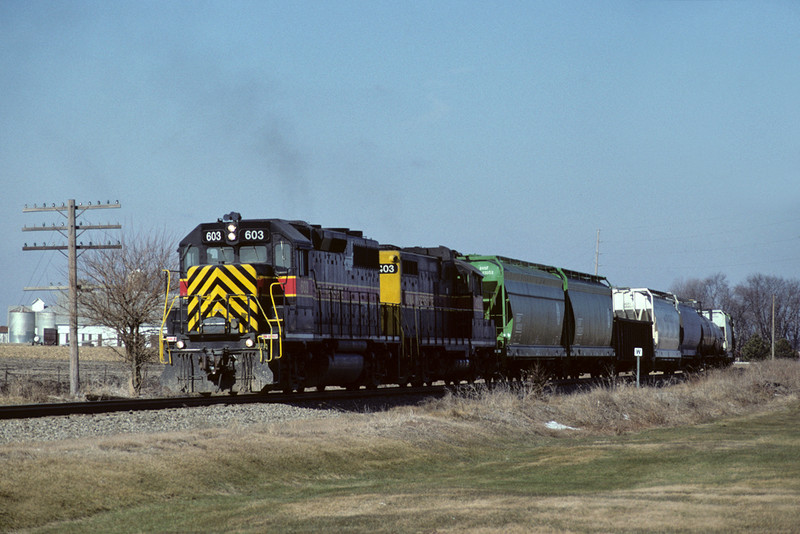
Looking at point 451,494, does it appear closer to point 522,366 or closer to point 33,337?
point 522,366

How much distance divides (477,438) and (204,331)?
669cm

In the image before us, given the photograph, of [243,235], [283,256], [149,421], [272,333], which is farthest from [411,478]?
[243,235]

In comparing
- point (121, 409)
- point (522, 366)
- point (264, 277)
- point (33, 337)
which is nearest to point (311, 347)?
point (264, 277)

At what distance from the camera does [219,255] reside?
2291 centimetres

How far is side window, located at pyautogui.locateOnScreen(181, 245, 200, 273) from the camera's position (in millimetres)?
23062

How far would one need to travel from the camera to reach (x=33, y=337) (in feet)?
418

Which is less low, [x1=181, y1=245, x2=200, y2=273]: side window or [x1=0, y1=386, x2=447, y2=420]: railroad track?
[x1=181, y1=245, x2=200, y2=273]: side window

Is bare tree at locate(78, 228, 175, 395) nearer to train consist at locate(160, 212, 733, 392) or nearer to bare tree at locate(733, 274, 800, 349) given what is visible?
train consist at locate(160, 212, 733, 392)

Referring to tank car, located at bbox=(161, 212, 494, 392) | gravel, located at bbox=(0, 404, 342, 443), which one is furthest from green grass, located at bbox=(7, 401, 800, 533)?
tank car, located at bbox=(161, 212, 494, 392)

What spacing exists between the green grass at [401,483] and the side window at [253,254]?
17.0 ft

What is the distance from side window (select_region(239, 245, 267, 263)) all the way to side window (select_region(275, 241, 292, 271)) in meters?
0.36

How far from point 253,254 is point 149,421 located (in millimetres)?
6221

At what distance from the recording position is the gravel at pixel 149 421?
51.1ft

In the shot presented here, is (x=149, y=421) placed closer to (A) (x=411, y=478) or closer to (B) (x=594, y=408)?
(A) (x=411, y=478)
